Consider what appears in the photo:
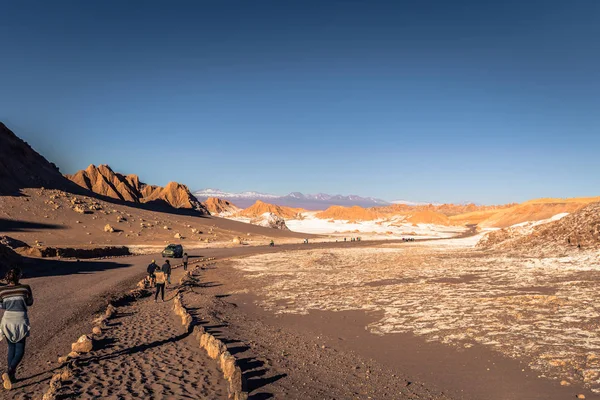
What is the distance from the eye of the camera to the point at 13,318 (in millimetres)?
8117

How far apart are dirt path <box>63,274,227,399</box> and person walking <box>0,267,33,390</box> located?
1412mm

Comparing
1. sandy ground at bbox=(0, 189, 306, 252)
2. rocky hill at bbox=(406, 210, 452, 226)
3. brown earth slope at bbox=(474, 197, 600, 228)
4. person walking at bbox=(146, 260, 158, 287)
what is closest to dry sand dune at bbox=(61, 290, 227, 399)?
person walking at bbox=(146, 260, 158, 287)

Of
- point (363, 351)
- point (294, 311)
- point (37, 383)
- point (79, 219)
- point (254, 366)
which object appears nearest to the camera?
point (37, 383)

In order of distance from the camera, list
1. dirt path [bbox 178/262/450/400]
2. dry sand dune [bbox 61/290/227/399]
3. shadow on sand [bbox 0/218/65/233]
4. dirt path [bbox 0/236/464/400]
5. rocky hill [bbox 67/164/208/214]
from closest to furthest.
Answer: dry sand dune [bbox 61/290/227/399], dirt path [bbox 178/262/450/400], dirt path [bbox 0/236/464/400], shadow on sand [bbox 0/218/65/233], rocky hill [bbox 67/164/208/214]

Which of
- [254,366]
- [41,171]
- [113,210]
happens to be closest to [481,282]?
[254,366]

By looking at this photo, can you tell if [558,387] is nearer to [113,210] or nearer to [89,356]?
[89,356]

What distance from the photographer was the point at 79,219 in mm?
64000

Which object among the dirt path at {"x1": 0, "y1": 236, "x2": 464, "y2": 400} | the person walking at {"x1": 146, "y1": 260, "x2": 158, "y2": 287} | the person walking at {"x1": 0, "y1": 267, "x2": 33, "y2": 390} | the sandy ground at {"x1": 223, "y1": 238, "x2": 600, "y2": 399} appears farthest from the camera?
the person walking at {"x1": 146, "y1": 260, "x2": 158, "y2": 287}

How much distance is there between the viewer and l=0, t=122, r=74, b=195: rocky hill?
2714 inches

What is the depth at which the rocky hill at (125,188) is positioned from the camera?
435 ft

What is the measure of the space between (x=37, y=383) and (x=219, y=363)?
4212mm

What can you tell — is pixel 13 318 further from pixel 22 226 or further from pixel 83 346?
pixel 22 226

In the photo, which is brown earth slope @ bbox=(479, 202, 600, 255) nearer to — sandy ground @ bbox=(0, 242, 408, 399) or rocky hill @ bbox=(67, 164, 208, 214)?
sandy ground @ bbox=(0, 242, 408, 399)

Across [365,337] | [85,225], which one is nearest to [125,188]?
[85,225]
